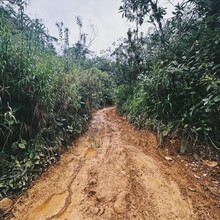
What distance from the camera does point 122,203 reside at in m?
1.78

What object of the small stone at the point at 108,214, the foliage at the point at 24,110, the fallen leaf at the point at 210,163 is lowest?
the small stone at the point at 108,214

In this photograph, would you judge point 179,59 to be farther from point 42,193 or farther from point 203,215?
point 42,193

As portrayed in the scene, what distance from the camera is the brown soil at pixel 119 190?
1694 millimetres

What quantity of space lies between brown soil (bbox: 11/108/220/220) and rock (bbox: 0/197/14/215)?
0.06 m

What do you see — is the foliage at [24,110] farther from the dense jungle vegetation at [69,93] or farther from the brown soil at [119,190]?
the brown soil at [119,190]

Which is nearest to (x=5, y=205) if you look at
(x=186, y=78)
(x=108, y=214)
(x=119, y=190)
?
(x=108, y=214)

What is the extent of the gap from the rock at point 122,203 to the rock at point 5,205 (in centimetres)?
107

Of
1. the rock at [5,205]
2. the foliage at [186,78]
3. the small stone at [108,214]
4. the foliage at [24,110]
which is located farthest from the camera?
the foliage at [186,78]

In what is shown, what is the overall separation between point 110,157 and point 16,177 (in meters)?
1.29

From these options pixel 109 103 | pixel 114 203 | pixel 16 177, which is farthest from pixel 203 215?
pixel 109 103

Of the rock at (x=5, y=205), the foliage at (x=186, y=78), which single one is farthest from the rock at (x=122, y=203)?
the foliage at (x=186, y=78)

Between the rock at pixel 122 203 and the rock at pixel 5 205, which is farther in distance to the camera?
the rock at pixel 5 205

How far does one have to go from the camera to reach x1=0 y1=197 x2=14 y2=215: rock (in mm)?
1816

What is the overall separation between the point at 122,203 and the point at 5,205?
1.17 meters
